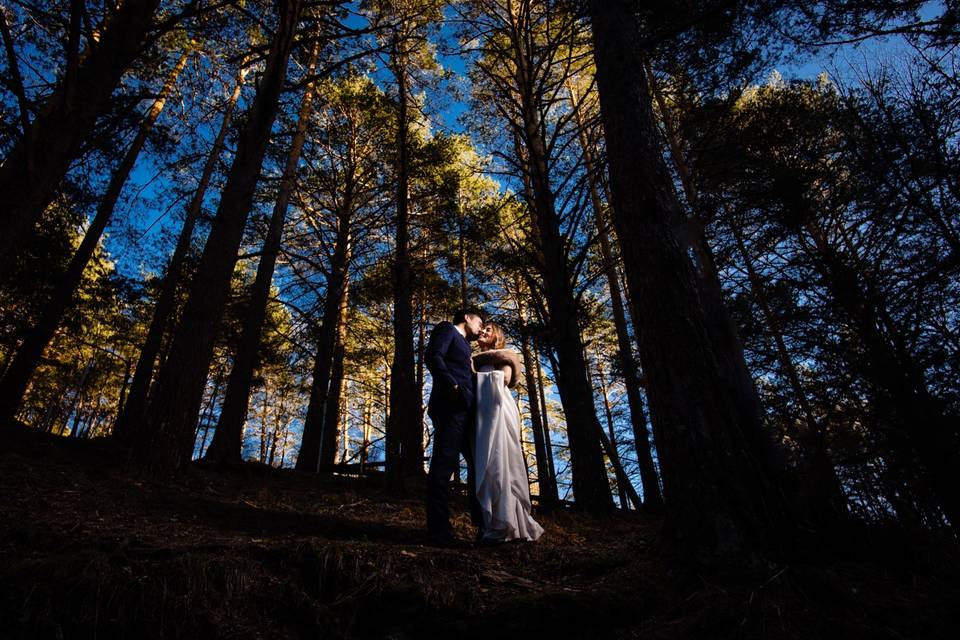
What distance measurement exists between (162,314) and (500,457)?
32.8 ft

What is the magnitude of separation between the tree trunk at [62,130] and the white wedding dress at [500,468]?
327 cm

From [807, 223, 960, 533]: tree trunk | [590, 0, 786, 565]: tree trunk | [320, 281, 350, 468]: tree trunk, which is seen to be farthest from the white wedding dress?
[320, 281, 350, 468]: tree trunk

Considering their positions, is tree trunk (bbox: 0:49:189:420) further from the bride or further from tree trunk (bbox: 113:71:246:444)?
the bride

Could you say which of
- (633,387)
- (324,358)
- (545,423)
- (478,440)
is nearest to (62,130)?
(478,440)

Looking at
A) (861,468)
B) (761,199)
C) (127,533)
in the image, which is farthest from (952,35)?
(127,533)

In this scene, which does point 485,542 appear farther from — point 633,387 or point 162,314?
point 162,314

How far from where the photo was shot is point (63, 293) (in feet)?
27.0

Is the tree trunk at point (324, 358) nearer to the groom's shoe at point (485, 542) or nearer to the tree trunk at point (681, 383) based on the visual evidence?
the groom's shoe at point (485, 542)

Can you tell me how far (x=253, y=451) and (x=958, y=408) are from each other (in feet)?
98.9

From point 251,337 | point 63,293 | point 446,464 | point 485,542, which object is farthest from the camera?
point 251,337

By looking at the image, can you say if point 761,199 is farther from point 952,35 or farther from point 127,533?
point 127,533

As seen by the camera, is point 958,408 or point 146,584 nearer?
point 146,584

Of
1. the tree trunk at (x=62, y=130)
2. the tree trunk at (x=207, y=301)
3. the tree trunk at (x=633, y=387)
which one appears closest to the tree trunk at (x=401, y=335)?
the tree trunk at (x=207, y=301)

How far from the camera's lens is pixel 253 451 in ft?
89.1
